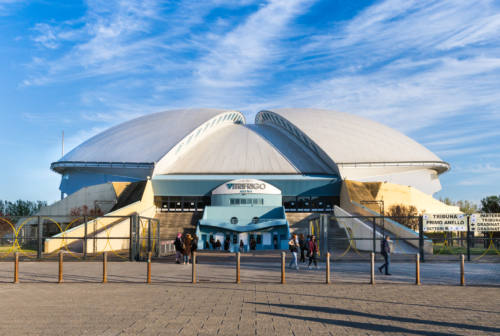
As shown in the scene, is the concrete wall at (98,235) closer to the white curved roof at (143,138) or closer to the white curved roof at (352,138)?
the white curved roof at (143,138)

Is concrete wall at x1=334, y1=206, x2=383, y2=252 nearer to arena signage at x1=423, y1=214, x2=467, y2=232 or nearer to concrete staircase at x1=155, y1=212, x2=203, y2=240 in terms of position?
arena signage at x1=423, y1=214, x2=467, y2=232

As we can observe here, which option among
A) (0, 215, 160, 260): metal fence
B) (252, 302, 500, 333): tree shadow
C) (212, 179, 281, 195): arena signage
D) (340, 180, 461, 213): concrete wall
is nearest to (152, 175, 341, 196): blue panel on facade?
(212, 179, 281, 195): arena signage

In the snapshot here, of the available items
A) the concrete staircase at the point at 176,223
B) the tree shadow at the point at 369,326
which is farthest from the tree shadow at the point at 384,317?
the concrete staircase at the point at 176,223

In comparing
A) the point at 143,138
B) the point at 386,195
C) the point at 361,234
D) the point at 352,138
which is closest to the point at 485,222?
the point at 361,234

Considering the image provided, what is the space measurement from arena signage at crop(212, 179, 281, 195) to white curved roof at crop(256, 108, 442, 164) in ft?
27.1

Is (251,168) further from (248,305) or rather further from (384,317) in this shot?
(384,317)

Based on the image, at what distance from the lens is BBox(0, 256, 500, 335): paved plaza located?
8.64 meters

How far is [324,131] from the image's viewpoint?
59.7 metres

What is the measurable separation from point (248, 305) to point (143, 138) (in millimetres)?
50871

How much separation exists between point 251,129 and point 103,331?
59295mm

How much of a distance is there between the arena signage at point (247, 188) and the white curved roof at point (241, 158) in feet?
11.9

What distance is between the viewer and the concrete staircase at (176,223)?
43656mm

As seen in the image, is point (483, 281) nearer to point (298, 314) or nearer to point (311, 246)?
point (311, 246)

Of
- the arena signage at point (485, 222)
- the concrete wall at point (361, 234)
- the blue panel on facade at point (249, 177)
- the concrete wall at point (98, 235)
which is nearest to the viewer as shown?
the arena signage at point (485, 222)
